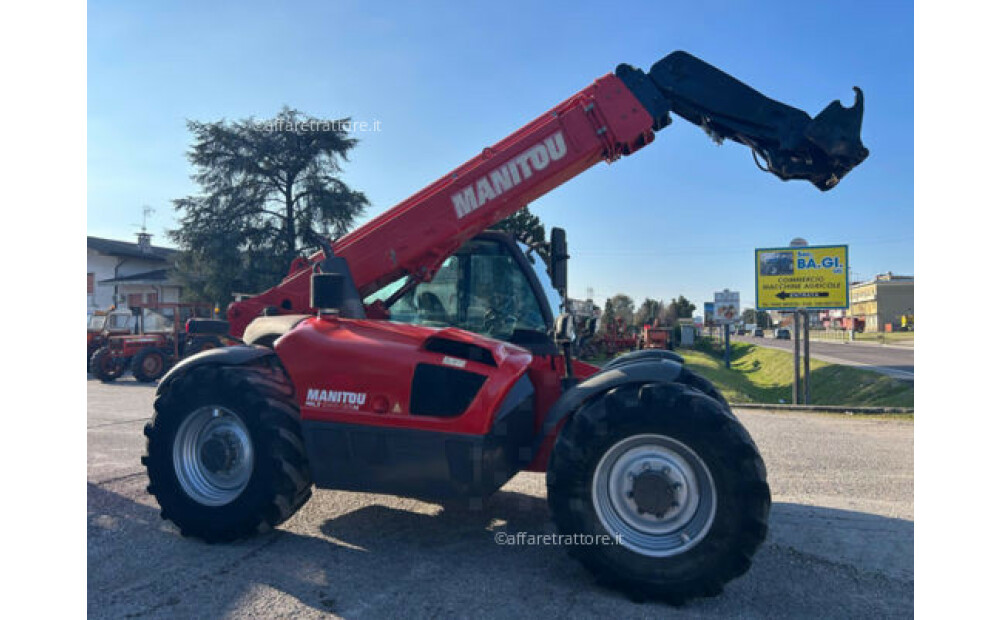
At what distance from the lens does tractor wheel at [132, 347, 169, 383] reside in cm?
1884

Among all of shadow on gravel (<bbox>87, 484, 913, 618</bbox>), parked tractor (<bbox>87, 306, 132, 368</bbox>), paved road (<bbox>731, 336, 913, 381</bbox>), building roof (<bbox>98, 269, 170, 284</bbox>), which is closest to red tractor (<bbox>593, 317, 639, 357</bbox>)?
paved road (<bbox>731, 336, 913, 381</bbox>)

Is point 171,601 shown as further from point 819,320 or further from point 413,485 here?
point 819,320

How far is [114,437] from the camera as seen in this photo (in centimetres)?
841

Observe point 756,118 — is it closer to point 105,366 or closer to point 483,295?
point 483,295

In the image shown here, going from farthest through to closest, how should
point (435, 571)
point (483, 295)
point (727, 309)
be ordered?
1. point (727, 309)
2. point (483, 295)
3. point (435, 571)

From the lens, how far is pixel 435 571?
11.8 feet

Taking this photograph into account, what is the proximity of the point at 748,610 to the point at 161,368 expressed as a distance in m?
20.4

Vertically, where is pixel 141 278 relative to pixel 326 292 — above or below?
above

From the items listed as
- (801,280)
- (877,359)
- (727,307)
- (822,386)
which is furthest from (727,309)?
(801,280)

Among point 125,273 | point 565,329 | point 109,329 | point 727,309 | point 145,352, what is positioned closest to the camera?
point 565,329

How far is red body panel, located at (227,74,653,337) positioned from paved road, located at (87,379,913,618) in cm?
195

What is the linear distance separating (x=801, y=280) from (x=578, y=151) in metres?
11.2

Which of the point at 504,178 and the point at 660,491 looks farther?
the point at 504,178

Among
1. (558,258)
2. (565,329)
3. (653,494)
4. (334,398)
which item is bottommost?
(653,494)
